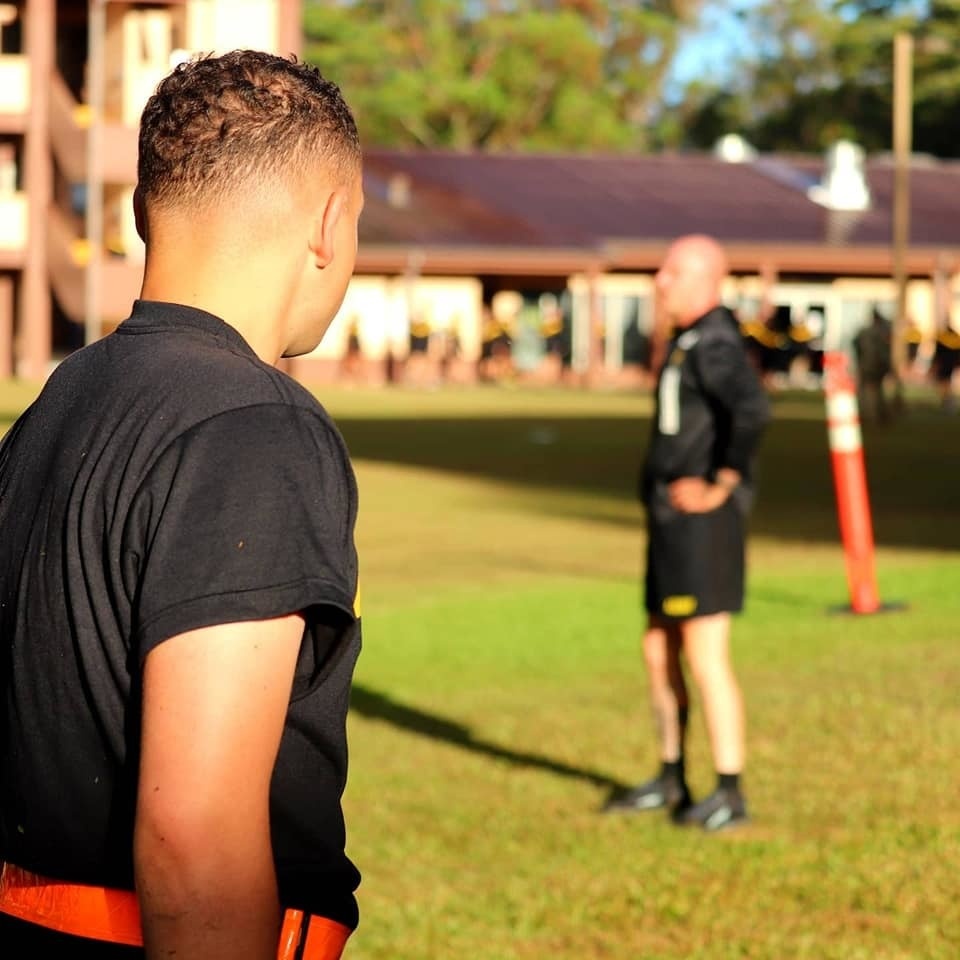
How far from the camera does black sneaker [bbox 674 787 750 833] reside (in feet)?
25.2

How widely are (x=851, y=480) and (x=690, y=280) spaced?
6.05 m

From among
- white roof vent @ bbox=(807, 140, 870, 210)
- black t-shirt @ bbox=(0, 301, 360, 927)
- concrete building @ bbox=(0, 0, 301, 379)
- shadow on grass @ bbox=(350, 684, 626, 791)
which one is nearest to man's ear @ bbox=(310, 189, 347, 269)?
black t-shirt @ bbox=(0, 301, 360, 927)

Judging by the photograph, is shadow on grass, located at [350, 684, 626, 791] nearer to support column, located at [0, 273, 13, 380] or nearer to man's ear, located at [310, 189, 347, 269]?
man's ear, located at [310, 189, 347, 269]

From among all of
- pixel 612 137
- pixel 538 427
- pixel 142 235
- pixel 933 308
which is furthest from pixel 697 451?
pixel 612 137

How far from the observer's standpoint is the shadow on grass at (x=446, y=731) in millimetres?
8812

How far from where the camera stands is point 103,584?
237 cm

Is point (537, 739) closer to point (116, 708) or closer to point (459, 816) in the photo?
point (459, 816)

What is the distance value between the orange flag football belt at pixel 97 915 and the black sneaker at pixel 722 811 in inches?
207

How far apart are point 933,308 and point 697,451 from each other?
2365 inches

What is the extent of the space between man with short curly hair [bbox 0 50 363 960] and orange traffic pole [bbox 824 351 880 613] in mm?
10793

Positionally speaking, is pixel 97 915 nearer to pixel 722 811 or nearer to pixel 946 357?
pixel 722 811

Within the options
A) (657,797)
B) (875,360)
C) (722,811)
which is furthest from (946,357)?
(722,811)

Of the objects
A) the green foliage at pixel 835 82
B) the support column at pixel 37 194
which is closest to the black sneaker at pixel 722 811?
the support column at pixel 37 194

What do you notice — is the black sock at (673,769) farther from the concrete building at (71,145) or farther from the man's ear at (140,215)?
the concrete building at (71,145)
